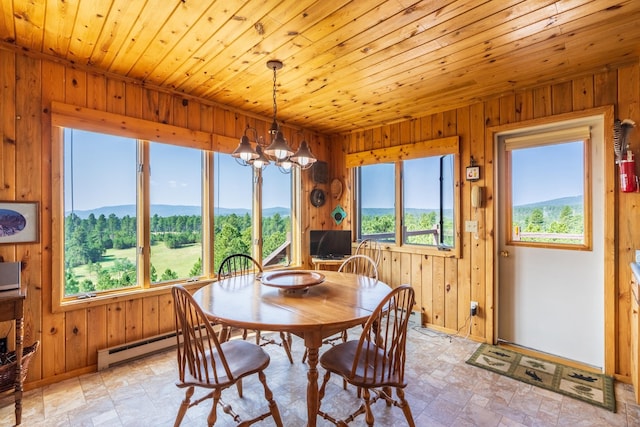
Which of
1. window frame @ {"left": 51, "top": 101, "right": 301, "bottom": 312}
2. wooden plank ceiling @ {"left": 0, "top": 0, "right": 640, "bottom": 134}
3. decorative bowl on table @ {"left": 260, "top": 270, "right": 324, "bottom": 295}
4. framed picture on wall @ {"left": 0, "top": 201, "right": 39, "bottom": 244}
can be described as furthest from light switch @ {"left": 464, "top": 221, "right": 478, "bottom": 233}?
framed picture on wall @ {"left": 0, "top": 201, "right": 39, "bottom": 244}

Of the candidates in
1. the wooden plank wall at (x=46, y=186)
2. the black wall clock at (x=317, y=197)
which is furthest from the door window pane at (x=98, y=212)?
the black wall clock at (x=317, y=197)

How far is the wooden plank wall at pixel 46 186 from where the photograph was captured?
2.26 m

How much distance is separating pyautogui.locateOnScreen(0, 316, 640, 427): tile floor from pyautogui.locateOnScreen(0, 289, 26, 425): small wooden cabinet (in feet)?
0.54

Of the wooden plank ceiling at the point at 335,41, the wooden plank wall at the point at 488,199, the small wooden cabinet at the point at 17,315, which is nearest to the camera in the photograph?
the wooden plank ceiling at the point at 335,41

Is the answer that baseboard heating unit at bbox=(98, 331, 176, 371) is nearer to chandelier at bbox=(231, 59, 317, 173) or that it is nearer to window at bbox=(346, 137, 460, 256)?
chandelier at bbox=(231, 59, 317, 173)

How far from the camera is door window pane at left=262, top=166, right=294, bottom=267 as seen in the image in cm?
392

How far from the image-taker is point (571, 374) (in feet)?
8.33

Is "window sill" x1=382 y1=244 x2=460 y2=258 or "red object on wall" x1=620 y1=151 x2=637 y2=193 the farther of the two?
"window sill" x1=382 y1=244 x2=460 y2=258

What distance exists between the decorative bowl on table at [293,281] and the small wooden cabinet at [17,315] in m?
1.52

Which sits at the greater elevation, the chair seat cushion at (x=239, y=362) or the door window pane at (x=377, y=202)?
the door window pane at (x=377, y=202)

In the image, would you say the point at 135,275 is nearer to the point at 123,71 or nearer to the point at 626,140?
the point at 123,71

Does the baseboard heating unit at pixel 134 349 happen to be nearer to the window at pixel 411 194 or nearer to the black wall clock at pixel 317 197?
the black wall clock at pixel 317 197

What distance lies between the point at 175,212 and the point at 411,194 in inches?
109

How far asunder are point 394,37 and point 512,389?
271 centimetres
